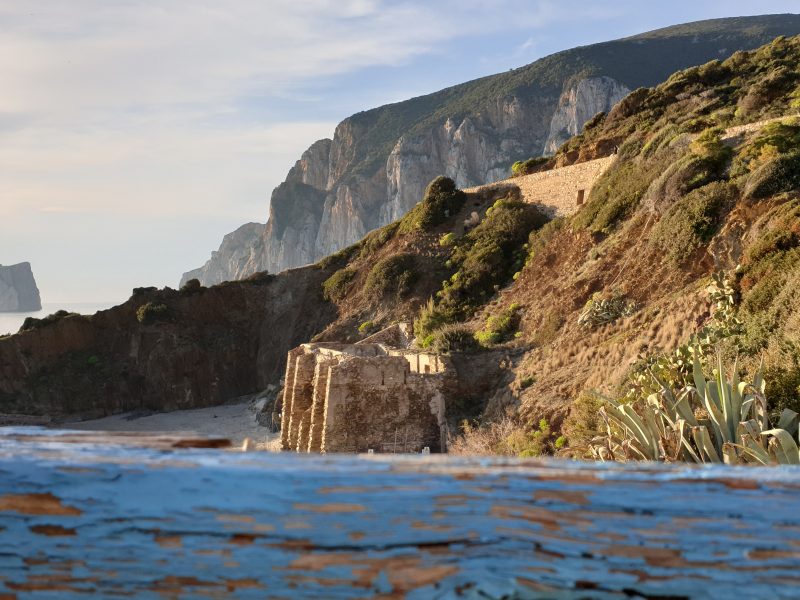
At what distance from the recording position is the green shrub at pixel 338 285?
49.0 meters

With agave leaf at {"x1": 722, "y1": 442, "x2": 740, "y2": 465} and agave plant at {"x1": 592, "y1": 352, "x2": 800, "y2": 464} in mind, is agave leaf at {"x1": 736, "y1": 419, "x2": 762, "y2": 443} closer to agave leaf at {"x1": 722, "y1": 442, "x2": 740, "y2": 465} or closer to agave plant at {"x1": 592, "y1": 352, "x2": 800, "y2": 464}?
agave plant at {"x1": 592, "y1": 352, "x2": 800, "y2": 464}

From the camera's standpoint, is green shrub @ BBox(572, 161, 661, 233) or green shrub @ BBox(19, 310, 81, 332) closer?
green shrub @ BBox(572, 161, 661, 233)

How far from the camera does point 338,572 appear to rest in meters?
1.88

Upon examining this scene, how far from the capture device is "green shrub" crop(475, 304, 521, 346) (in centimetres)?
2970

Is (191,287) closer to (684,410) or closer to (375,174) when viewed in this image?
(684,410)

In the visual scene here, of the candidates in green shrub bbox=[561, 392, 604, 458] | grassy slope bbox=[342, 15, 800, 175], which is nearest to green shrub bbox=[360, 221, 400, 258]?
green shrub bbox=[561, 392, 604, 458]

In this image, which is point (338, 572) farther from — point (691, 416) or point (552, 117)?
point (552, 117)

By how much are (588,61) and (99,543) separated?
467 feet

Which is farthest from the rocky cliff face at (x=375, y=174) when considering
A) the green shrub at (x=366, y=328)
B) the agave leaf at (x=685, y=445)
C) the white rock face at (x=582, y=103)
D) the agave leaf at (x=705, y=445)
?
the agave leaf at (x=705, y=445)

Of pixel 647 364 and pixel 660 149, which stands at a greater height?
pixel 660 149

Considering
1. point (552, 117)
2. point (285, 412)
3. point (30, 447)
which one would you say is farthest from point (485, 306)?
point (552, 117)

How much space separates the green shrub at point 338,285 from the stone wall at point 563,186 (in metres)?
10.7

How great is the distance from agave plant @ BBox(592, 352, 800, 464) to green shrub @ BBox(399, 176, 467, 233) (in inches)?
1482

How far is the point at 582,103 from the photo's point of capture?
412 feet
